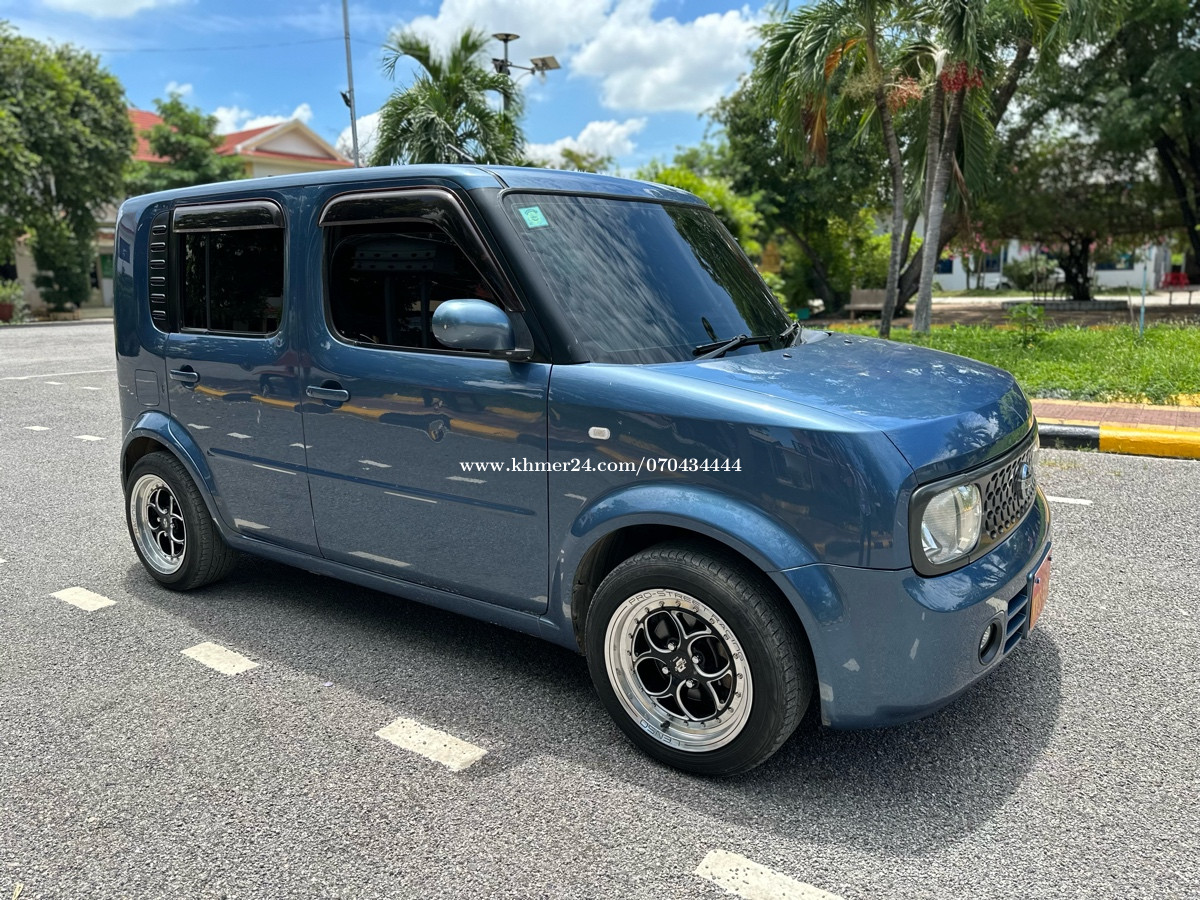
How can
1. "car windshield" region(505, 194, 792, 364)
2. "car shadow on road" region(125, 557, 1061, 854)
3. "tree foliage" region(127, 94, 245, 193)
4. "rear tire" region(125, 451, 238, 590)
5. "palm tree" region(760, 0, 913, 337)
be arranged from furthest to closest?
"tree foliage" region(127, 94, 245, 193)
"palm tree" region(760, 0, 913, 337)
"rear tire" region(125, 451, 238, 590)
"car windshield" region(505, 194, 792, 364)
"car shadow on road" region(125, 557, 1061, 854)

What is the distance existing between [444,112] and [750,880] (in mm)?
15994

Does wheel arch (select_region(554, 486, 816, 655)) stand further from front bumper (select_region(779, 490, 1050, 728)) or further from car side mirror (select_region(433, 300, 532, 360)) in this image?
car side mirror (select_region(433, 300, 532, 360))

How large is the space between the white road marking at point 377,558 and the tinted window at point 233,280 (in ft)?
3.25

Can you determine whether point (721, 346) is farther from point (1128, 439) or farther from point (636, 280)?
point (1128, 439)

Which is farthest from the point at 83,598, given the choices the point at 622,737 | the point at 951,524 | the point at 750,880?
the point at 951,524

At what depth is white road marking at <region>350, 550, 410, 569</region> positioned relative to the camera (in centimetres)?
365

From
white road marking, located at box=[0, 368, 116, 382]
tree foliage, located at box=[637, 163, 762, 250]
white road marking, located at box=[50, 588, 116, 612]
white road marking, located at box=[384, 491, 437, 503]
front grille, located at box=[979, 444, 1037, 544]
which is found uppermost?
tree foliage, located at box=[637, 163, 762, 250]

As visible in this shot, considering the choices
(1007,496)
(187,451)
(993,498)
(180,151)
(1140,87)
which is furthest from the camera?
(180,151)

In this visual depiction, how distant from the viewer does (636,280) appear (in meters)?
3.37

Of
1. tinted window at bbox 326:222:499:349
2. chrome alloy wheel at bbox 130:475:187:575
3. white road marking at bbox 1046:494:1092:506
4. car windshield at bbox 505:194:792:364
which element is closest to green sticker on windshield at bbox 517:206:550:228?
car windshield at bbox 505:194:792:364

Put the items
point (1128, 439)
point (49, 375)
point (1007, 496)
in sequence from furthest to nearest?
1. point (49, 375)
2. point (1128, 439)
3. point (1007, 496)

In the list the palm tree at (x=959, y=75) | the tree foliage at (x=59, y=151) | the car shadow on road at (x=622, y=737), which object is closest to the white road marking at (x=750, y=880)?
the car shadow on road at (x=622, y=737)

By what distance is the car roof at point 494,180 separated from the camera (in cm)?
332

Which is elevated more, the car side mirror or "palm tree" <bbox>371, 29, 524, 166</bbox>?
"palm tree" <bbox>371, 29, 524, 166</bbox>
